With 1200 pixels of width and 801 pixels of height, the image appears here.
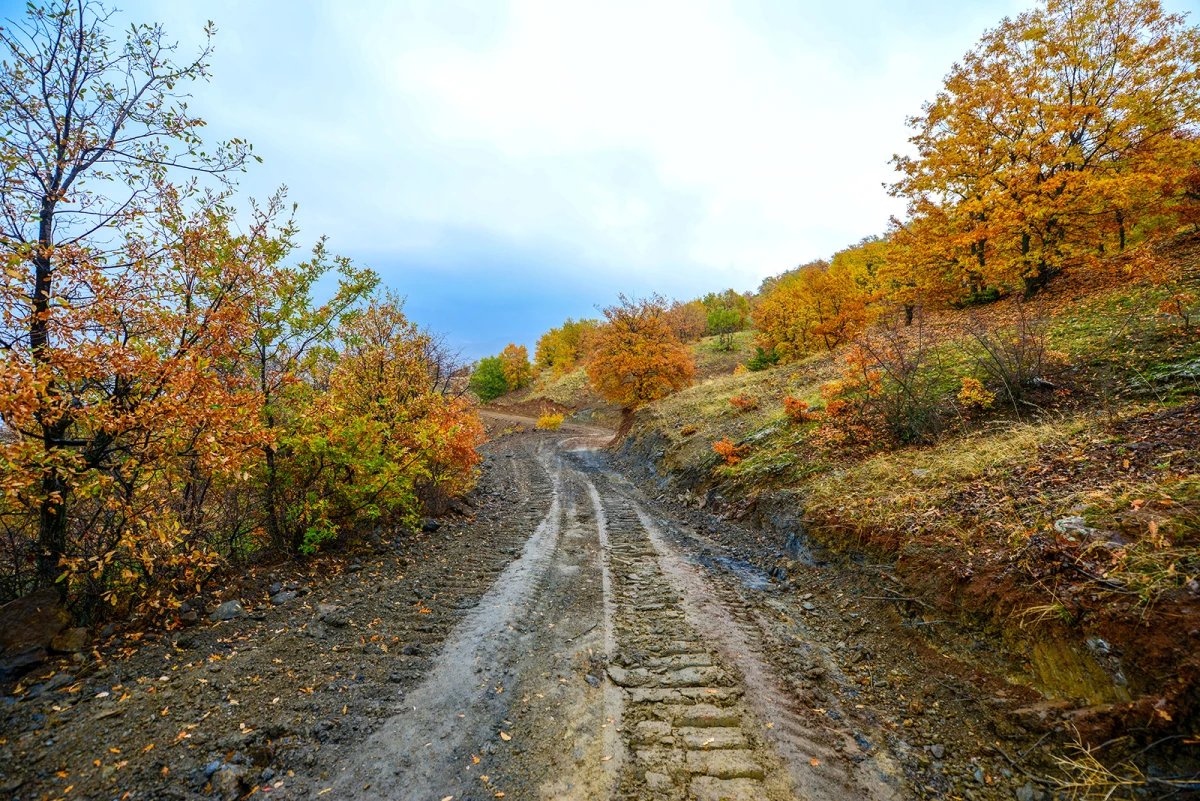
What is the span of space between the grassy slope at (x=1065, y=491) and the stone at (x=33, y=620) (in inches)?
368

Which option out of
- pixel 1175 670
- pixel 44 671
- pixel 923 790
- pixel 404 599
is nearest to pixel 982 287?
pixel 1175 670

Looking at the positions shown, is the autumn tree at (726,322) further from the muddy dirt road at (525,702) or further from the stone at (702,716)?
the stone at (702,716)

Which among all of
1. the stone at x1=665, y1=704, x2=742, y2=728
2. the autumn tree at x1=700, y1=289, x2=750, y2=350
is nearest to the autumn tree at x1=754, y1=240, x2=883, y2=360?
the stone at x1=665, y1=704, x2=742, y2=728

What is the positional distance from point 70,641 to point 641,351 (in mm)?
23803

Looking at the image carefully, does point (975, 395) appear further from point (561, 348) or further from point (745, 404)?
point (561, 348)

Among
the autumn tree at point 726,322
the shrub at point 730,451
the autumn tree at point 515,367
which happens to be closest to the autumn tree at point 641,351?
the shrub at point 730,451

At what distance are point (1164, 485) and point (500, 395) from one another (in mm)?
62179

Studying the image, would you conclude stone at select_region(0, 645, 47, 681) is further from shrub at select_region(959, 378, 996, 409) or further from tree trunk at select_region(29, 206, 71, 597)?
shrub at select_region(959, 378, 996, 409)

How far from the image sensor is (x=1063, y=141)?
1404 cm

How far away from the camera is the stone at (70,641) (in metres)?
4.29

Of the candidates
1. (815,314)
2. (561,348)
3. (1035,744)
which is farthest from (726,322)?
(1035,744)

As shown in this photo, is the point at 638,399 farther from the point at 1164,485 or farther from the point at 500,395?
the point at 500,395

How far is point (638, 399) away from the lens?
2736cm

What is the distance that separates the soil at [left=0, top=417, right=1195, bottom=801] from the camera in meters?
3.21
